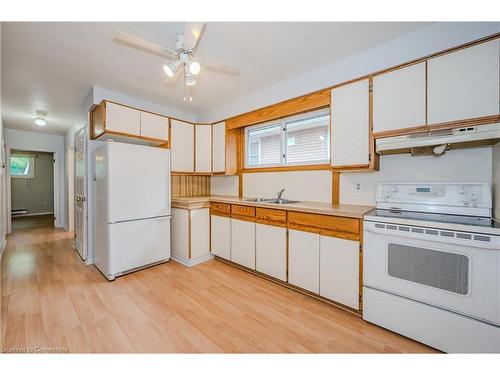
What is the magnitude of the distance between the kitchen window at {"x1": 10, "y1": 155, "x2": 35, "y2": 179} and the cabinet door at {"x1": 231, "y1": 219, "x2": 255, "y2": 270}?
893cm

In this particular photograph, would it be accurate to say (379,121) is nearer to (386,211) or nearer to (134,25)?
(386,211)

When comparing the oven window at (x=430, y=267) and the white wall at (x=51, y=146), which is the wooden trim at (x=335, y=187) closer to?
the oven window at (x=430, y=267)

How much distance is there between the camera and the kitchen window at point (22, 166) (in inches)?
285

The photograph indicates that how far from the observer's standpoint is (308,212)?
2.07m

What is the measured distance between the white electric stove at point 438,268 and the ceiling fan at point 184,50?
1853mm

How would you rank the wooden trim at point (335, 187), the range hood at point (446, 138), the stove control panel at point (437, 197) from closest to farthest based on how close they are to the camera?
1. the range hood at point (446, 138)
2. the stove control panel at point (437, 197)
3. the wooden trim at point (335, 187)

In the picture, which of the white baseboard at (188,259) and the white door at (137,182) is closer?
the white door at (137,182)

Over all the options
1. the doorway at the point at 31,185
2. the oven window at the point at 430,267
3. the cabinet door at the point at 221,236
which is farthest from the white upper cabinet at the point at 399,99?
the doorway at the point at 31,185

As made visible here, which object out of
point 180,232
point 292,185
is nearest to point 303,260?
point 292,185

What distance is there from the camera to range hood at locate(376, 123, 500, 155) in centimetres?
141

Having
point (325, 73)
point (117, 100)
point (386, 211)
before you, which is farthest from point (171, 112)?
point (386, 211)

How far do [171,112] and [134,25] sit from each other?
2051 mm

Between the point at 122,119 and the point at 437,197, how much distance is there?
3476 mm

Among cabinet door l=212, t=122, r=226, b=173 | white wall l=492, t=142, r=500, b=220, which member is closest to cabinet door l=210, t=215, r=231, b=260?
cabinet door l=212, t=122, r=226, b=173
